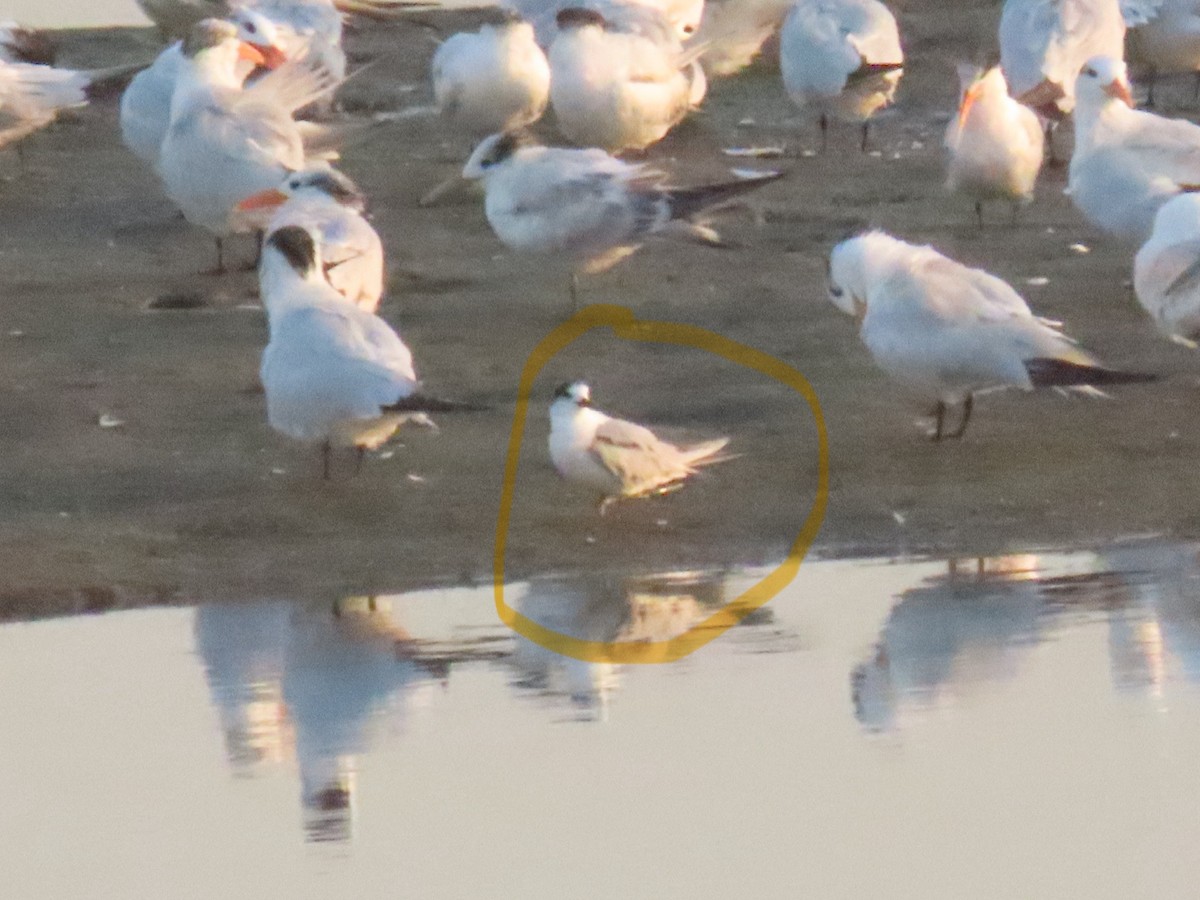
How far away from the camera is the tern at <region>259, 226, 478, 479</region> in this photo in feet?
22.8

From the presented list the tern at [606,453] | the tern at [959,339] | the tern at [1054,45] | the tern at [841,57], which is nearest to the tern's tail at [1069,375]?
the tern at [959,339]

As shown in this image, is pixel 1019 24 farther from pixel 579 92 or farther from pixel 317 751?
pixel 317 751

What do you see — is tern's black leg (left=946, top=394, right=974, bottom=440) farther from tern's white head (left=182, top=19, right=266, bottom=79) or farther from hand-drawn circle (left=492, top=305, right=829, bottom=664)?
tern's white head (left=182, top=19, right=266, bottom=79)

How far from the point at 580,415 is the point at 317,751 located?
1782mm

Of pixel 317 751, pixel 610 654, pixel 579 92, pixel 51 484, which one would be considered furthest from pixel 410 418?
pixel 579 92

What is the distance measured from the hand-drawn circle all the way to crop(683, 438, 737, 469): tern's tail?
25 centimetres

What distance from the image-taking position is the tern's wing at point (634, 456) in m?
6.88

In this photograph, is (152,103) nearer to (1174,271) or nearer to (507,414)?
(507,414)

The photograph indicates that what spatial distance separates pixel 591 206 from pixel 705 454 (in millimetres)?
1781

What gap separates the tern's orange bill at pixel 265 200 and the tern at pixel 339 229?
0.24ft

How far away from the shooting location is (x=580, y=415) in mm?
6949

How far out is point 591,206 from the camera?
8.79 metres

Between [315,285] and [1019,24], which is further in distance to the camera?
[1019,24]

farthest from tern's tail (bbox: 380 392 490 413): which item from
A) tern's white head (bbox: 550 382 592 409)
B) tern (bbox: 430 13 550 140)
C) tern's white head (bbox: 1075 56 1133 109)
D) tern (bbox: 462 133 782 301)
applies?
tern (bbox: 430 13 550 140)
